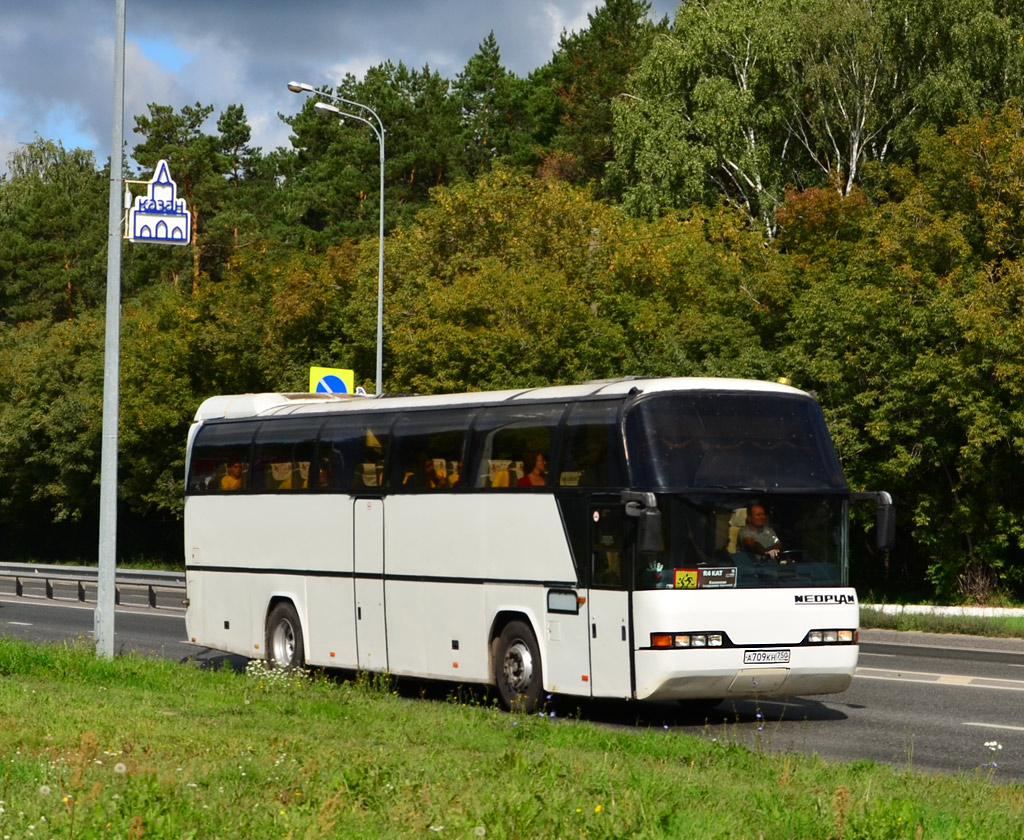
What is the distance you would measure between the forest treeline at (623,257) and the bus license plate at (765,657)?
60.6 feet

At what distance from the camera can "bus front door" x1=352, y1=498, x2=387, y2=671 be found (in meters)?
17.4

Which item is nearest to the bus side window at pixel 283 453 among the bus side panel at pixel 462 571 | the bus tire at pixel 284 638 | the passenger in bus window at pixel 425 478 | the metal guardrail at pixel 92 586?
the bus tire at pixel 284 638

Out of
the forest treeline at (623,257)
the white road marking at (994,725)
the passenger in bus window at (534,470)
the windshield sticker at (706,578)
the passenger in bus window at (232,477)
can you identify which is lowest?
the white road marking at (994,725)

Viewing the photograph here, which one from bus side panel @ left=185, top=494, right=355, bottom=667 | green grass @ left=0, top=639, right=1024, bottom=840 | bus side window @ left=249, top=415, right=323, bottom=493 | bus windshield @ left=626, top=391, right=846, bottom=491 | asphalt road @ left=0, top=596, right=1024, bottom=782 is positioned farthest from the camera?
bus side window @ left=249, top=415, right=323, bottom=493

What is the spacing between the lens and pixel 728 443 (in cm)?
1459

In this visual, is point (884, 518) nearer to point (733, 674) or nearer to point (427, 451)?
point (733, 674)

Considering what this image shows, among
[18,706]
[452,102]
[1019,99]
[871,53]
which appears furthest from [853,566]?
[452,102]

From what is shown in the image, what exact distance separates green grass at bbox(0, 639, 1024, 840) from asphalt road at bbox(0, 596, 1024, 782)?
827 mm

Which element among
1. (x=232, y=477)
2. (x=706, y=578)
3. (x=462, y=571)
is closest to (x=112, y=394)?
(x=232, y=477)

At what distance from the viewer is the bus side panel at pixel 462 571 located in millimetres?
15203

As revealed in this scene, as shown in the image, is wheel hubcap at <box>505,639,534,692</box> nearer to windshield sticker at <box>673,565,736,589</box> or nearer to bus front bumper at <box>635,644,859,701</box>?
bus front bumper at <box>635,644,859,701</box>

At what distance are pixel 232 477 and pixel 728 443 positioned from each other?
7.77 m

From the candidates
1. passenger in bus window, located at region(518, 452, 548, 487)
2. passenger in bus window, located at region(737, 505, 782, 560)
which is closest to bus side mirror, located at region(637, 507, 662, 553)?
passenger in bus window, located at region(737, 505, 782, 560)

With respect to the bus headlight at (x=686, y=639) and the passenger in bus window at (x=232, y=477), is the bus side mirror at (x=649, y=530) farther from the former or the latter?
the passenger in bus window at (x=232, y=477)
